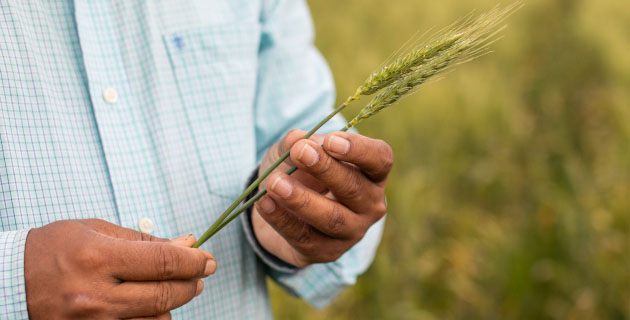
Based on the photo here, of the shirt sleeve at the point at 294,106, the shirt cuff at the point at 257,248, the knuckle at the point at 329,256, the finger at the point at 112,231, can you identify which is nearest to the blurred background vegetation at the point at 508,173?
the shirt sleeve at the point at 294,106

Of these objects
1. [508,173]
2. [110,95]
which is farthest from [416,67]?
[508,173]

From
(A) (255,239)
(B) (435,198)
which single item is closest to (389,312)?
(B) (435,198)

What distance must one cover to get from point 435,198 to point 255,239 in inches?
70.0

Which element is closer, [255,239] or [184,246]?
[184,246]

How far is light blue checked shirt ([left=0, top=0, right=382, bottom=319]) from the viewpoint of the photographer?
0.80 meters

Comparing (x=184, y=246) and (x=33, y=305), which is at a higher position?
(x=184, y=246)

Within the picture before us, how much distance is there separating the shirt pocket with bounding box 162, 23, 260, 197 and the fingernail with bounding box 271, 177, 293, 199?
0.84ft

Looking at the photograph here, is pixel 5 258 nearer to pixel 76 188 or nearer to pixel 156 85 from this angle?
pixel 76 188

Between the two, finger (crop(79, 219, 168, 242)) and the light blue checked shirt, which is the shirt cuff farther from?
finger (crop(79, 219, 168, 242))

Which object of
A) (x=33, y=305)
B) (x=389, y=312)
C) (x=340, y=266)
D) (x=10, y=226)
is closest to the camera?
(x=33, y=305)

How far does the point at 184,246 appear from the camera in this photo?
67 centimetres

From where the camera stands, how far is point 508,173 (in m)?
2.68

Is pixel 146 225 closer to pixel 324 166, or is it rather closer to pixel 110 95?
pixel 110 95

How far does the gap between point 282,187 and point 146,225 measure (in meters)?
0.26
